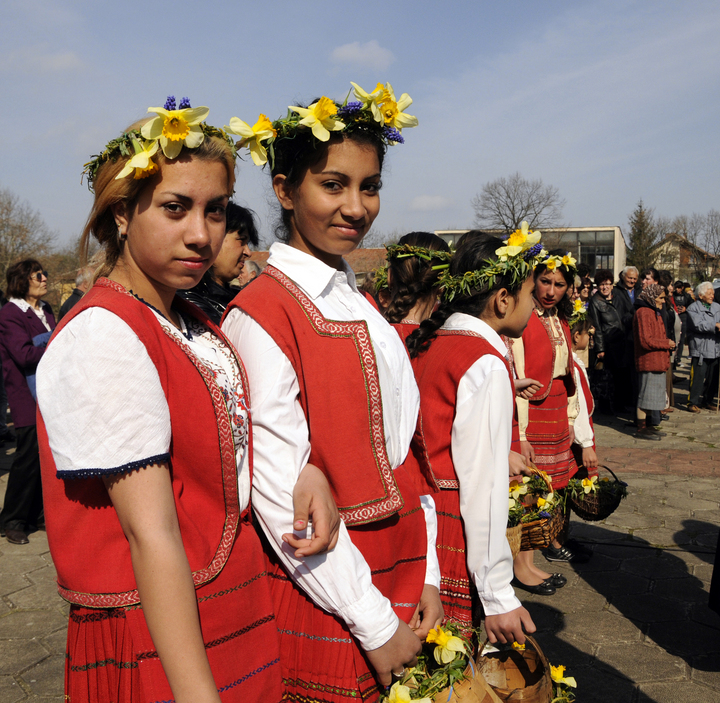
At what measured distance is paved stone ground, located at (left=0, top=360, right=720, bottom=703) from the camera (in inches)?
127

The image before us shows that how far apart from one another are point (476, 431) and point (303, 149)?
1123 millimetres

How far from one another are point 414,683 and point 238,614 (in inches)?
21.2

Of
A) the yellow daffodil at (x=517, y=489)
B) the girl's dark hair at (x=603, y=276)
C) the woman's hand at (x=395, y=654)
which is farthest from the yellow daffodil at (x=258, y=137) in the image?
the girl's dark hair at (x=603, y=276)

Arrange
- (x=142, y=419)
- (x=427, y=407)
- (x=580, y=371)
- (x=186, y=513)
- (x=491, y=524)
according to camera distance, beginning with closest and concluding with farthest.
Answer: (x=142, y=419), (x=186, y=513), (x=491, y=524), (x=427, y=407), (x=580, y=371)

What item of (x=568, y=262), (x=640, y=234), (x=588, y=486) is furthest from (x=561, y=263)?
(x=640, y=234)

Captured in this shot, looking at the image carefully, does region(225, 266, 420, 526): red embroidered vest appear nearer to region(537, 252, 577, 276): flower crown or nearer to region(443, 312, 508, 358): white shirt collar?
region(443, 312, 508, 358): white shirt collar

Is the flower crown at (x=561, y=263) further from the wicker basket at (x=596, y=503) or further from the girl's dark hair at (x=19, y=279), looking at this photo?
the girl's dark hair at (x=19, y=279)

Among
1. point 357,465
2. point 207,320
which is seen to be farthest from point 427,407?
point 207,320

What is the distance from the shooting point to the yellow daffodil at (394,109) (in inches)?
67.3

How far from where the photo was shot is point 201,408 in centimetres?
121

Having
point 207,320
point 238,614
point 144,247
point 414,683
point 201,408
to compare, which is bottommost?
point 414,683

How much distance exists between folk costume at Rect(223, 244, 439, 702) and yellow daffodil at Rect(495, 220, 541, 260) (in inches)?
47.1

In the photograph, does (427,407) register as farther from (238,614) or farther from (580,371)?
(580,371)

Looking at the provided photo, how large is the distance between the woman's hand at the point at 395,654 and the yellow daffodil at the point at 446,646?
14 cm
